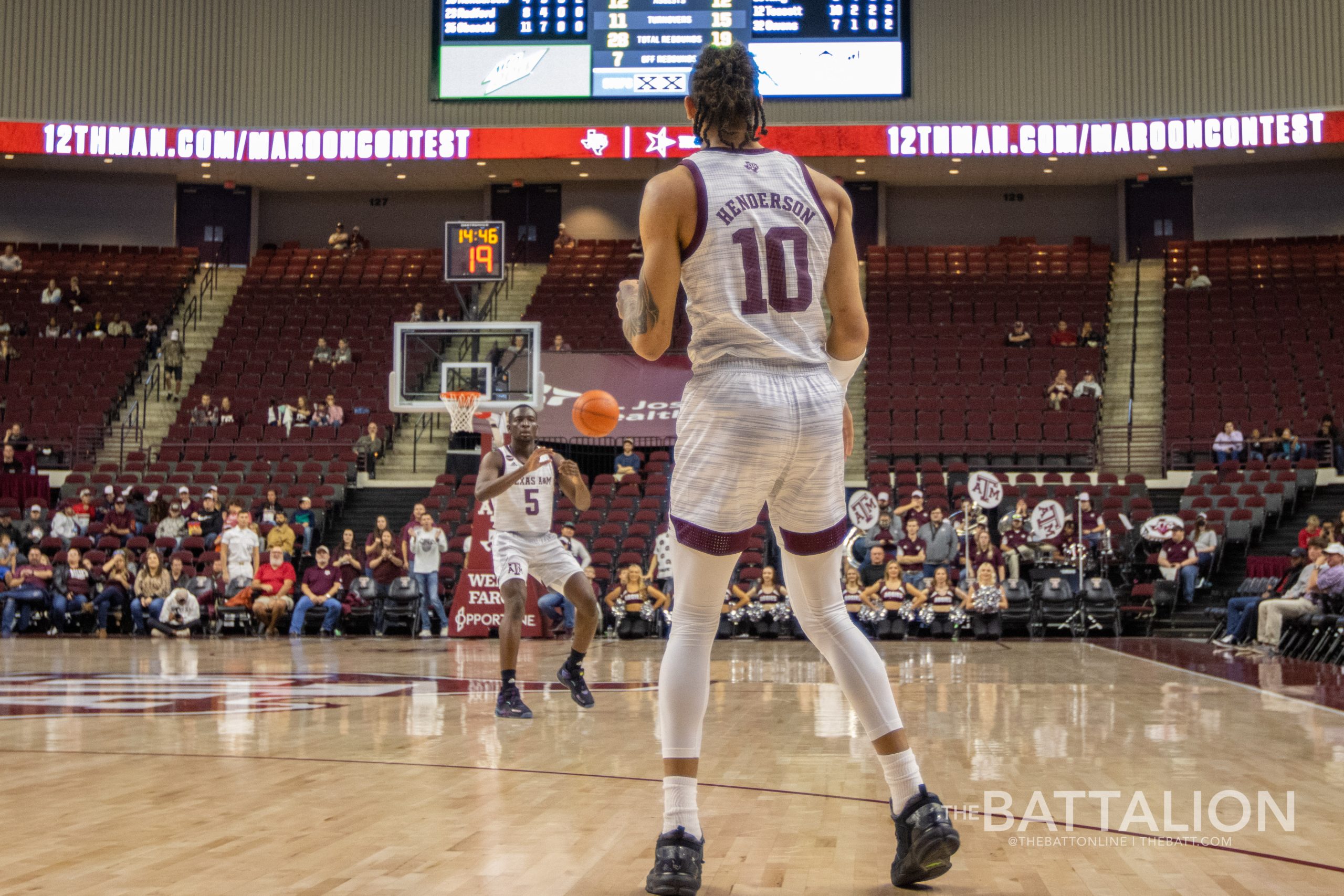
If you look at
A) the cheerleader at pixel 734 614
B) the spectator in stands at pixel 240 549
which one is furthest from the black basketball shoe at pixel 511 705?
the spectator in stands at pixel 240 549

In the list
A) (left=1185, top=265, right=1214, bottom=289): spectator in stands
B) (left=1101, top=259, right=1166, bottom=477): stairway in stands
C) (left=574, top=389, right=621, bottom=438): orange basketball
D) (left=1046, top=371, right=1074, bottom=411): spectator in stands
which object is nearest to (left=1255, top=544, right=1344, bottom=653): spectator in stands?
(left=574, top=389, right=621, bottom=438): orange basketball

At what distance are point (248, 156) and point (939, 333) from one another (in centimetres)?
1462

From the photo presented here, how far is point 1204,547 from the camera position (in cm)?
1602

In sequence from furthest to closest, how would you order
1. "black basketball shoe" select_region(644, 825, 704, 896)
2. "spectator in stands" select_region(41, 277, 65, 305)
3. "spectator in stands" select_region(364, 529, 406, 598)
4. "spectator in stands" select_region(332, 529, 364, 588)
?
1. "spectator in stands" select_region(41, 277, 65, 305)
2. "spectator in stands" select_region(332, 529, 364, 588)
3. "spectator in stands" select_region(364, 529, 406, 598)
4. "black basketball shoe" select_region(644, 825, 704, 896)

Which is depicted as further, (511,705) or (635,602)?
(635,602)

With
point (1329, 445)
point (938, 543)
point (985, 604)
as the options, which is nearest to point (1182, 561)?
point (985, 604)

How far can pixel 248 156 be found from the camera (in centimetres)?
2712

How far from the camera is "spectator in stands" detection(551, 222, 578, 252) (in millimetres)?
28938

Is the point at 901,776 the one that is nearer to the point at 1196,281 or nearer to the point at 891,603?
the point at 891,603

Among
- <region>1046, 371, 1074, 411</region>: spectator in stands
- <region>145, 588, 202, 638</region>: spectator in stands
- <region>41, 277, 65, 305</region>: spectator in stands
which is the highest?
<region>41, 277, 65, 305</region>: spectator in stands

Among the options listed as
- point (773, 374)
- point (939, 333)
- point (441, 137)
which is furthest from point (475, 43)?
point (773, 374)

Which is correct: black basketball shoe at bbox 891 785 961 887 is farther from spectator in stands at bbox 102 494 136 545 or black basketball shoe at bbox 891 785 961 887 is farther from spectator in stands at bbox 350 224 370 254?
spectator in stands at bbox 350 224 370 254

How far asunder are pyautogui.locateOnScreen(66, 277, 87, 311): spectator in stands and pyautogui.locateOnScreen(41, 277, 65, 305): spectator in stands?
185 mm

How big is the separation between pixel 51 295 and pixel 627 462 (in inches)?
550
